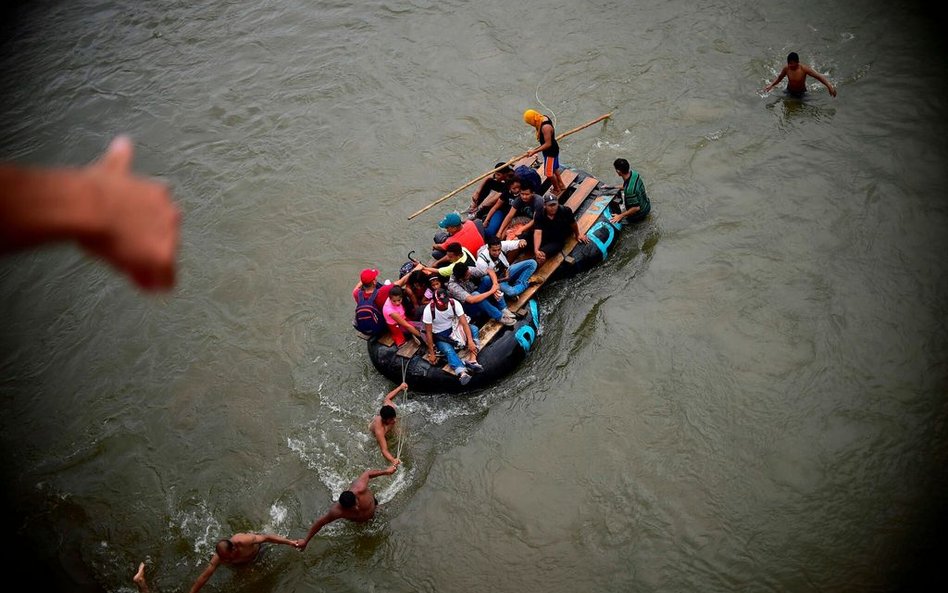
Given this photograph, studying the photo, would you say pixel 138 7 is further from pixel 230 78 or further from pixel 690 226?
pixel 690 226

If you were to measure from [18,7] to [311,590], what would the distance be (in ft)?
63.7

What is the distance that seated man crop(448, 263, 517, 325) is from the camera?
8.06m

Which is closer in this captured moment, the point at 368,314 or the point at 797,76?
the point at 368,314

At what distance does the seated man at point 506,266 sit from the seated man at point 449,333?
2.79 ft

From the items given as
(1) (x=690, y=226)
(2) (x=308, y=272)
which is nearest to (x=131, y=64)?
(2) (x=308, y=272)

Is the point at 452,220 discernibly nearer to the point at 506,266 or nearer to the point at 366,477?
the point at 506,266

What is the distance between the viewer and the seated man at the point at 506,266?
27.7ft

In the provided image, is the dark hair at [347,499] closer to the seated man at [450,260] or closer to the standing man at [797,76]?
the seated man at [450,260]

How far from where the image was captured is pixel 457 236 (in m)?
8.62

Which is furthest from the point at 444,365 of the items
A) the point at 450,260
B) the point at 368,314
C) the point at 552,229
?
the point at 552,229

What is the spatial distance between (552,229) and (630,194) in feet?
5.18

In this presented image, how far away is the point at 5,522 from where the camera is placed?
317 inches

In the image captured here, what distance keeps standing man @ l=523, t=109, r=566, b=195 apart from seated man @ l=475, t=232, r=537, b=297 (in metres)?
1.41

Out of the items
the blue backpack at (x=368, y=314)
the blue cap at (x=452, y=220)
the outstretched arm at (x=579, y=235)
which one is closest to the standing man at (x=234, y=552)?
the blue backpack at (x=368, y=314)
